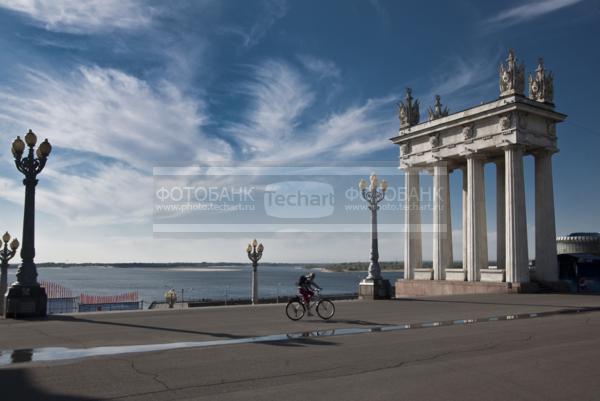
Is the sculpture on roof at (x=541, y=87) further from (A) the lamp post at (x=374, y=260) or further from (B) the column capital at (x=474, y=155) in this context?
(A) the lamp post at (x=374, y=260)

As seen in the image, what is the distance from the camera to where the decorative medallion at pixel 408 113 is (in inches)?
1677

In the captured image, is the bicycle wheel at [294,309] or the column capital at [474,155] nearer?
the bicycle wheel at [294,309]

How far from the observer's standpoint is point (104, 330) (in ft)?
46.9

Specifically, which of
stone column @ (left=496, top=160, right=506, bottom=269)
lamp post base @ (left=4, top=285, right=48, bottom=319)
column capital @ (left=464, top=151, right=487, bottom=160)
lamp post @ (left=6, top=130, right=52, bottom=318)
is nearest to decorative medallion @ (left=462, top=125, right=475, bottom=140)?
column capital @ (left=464, top=151, right=487, bottom=160)

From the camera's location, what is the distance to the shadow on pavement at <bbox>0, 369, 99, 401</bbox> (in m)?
7.01

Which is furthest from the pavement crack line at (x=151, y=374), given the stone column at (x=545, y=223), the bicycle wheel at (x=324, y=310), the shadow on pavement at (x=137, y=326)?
the stone column at (x=545, y=223)

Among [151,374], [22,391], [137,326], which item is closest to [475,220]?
[137,326]

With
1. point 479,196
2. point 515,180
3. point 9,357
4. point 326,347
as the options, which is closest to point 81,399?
point 9,357

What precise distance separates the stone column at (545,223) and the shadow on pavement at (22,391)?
34766mm

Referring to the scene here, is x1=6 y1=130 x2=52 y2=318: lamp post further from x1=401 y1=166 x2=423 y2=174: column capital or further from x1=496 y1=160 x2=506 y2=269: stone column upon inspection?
x1=496 y1=160 x2=506 y2=269: stone column

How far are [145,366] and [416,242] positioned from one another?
114 feet

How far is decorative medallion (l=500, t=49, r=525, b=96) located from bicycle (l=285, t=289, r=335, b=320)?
23.2m

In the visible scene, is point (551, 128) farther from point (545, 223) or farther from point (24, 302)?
point (24, 302)

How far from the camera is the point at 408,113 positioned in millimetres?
42656
